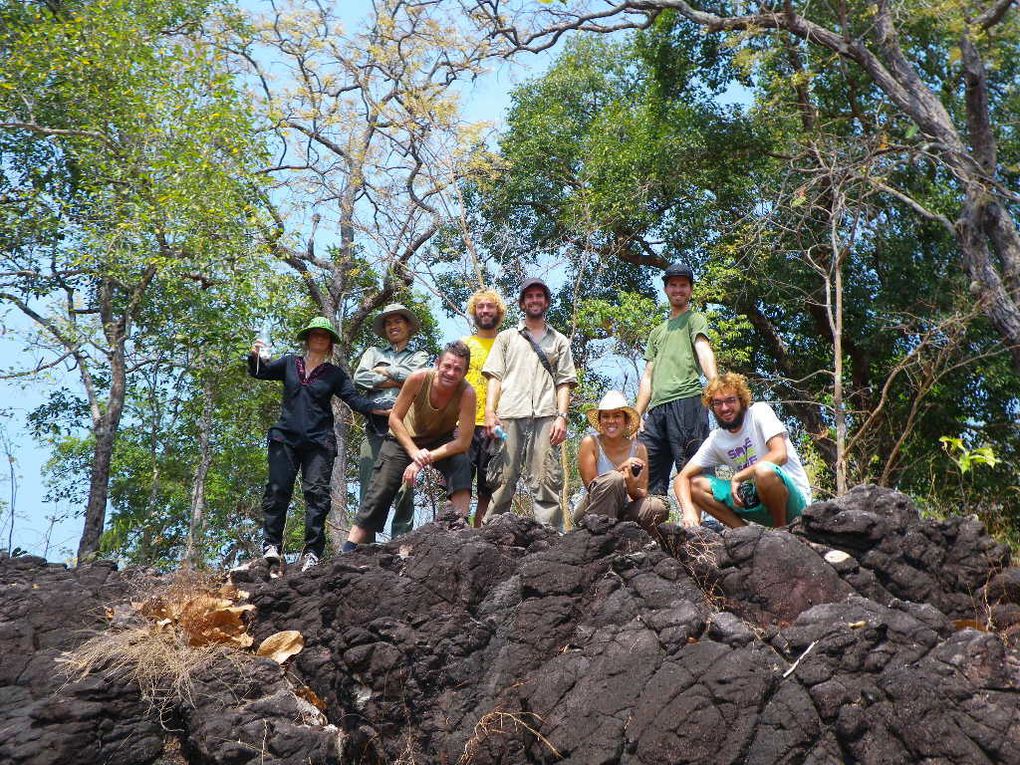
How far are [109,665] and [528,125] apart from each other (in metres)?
15.7

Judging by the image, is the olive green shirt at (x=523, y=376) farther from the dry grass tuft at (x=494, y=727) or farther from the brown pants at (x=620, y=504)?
the dry grass tuft at (x=494, y=727)

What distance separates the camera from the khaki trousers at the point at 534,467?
6645mm

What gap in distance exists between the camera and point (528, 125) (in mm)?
19297

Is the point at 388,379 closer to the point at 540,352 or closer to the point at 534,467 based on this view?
the point at 540,352

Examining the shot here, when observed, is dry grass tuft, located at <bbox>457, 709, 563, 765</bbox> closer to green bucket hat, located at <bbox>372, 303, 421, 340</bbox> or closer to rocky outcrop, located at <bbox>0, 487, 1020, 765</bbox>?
rocky outcrop, located at <bbox>0, 487, 1020, 765</bbox>

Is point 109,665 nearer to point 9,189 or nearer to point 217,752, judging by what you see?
point 217,752

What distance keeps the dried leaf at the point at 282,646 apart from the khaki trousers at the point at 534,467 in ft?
5.39

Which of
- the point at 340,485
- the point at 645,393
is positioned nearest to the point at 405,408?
the point at 645,393

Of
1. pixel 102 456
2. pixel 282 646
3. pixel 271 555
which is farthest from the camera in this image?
pixel 102 456

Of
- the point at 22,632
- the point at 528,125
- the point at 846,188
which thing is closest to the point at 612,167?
the point at 528,125

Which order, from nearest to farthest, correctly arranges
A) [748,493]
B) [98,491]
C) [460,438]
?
[748,493] < [460,438] < [98,491]

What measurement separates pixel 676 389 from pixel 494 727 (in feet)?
10.2

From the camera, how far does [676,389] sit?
688 centimetres

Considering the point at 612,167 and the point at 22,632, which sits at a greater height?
the point at 612,167
